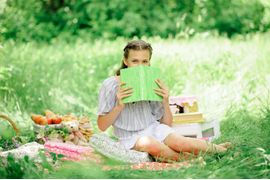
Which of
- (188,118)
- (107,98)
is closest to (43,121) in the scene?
(107,98)

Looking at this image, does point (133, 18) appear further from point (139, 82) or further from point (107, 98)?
point (139, 82)

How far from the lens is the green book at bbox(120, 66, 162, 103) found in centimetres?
538

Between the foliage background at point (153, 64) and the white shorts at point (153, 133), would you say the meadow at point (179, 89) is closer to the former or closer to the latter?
the foliage background at point (153, 64)

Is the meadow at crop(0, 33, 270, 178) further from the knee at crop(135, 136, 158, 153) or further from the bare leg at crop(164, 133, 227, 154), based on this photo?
the knee at crop(135, 136, 158, 153)

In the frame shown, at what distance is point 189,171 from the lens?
4664 mm

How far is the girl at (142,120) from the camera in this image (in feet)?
17.4

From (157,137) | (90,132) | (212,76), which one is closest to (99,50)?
(212,76)

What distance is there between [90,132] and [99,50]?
4.96 metres

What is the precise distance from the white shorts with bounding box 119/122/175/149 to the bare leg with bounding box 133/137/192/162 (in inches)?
4.7

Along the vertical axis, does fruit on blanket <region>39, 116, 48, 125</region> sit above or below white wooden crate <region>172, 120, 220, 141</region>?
above

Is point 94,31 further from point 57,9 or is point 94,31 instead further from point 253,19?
point 253,19

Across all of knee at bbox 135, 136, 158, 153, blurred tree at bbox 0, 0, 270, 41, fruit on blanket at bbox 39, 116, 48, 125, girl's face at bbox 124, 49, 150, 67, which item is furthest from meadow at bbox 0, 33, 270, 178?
blurred tree at bbox 0, 0, 270, 41

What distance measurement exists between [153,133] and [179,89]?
2.90 meters

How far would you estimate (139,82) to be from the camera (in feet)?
17.6
